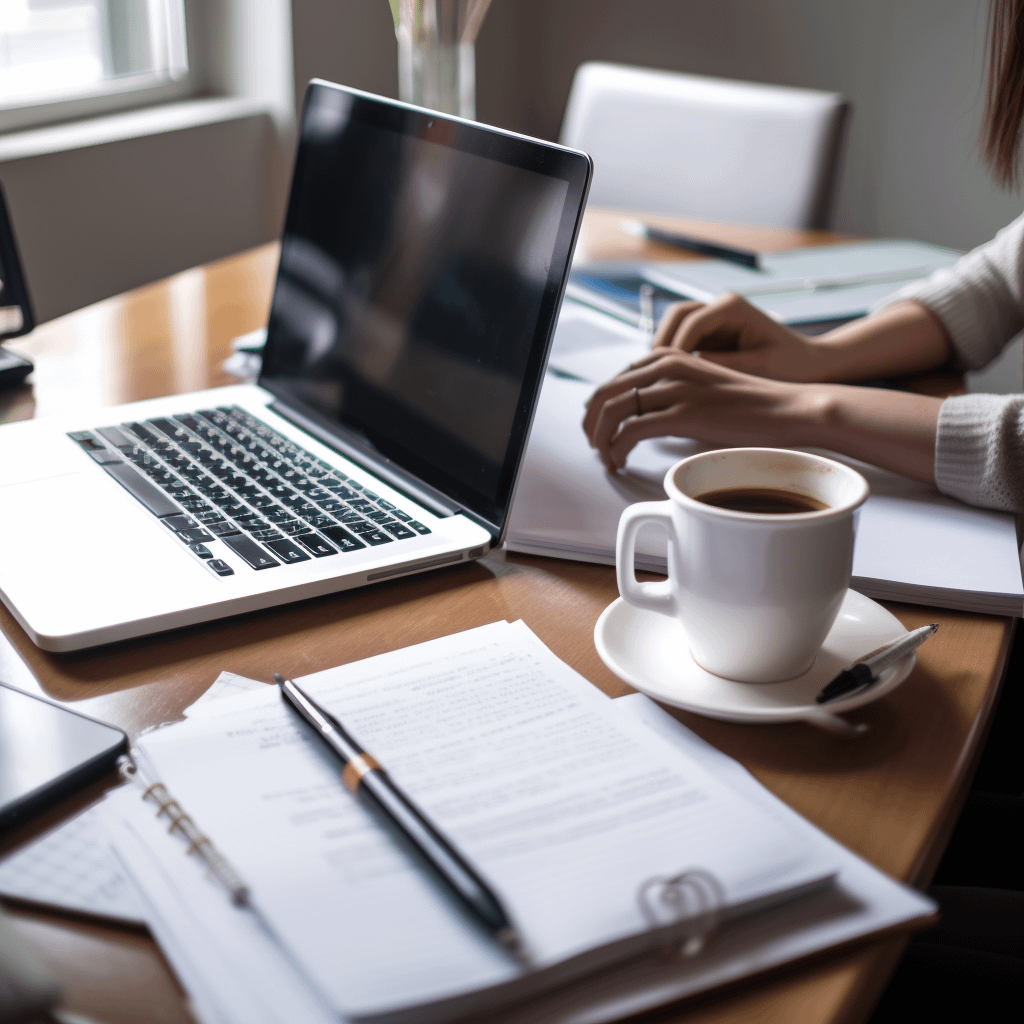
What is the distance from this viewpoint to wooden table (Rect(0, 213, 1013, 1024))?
0.41 metres

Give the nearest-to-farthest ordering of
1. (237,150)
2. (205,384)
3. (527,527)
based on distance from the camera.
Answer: (527,527)
(205,384)
(237,150)

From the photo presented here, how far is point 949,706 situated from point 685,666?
14 centimetres

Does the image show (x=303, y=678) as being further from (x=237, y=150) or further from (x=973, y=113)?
(x=973, y=113)

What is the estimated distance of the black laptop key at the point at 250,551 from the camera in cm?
69

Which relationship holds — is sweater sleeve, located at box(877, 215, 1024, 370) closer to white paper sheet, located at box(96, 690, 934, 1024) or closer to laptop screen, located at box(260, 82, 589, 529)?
laptop screen, located at box(260, 82, 589, 529)

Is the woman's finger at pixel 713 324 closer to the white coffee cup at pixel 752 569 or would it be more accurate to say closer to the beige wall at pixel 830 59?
the white coffee cup at pixel 752 569

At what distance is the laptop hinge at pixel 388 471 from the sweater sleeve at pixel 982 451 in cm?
34

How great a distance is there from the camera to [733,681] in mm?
585

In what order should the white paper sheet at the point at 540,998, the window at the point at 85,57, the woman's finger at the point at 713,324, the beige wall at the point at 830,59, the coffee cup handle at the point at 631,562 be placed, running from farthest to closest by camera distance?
1. the beige wall at the point at 830,59
2. the window at the point at 85,57
3. the woman's finger at the point at 713,324
4. the coffee cup handle at the point at 631,562
5. the white paper sheet at the point at 540,998

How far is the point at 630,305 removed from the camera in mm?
1224

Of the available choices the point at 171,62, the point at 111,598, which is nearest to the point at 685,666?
the point at 111,598

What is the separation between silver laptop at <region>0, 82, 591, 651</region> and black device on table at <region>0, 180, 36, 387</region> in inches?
6.3

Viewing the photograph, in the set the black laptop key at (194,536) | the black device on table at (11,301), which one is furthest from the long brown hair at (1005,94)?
the black device on table at (11,301)

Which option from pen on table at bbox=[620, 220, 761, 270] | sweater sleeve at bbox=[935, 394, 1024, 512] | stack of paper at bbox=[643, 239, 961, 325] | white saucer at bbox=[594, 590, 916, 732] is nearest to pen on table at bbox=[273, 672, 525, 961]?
white saucer at bbox=[594, 590, 916, 732]
